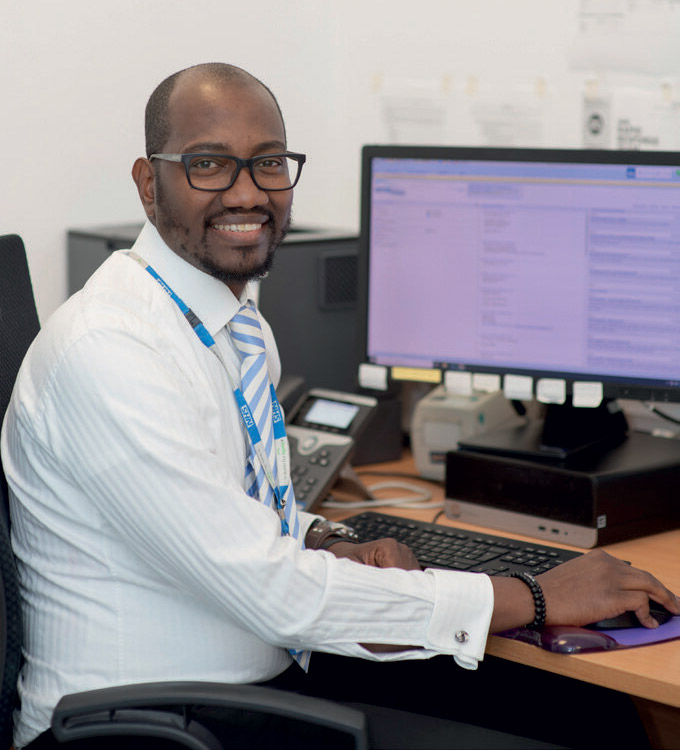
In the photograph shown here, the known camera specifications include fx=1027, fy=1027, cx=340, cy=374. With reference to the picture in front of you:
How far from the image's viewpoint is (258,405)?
128 centimetres

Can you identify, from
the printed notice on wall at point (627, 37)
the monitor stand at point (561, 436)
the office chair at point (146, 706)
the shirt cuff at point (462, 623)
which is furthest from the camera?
the printed notice on wall at point (627, 37)

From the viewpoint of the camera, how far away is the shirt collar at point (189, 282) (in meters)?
1.28

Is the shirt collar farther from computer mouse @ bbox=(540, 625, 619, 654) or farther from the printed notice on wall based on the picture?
the printed notice on wall

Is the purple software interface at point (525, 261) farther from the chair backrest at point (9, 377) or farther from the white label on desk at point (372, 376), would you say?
the chair backrest at point (9, 377)

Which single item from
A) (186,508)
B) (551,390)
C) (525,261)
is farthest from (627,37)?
(186,508)

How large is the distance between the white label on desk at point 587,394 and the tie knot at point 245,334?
1.76 ft

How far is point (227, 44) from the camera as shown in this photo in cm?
211

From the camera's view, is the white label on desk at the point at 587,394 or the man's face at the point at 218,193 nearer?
the man's face at the point at 218,193

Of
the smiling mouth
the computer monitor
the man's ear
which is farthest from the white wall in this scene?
the smiling mouth

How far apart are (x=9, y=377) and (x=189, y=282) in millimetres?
248

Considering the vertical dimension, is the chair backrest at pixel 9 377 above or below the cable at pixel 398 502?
above

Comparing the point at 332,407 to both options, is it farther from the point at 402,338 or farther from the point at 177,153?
the point at 177,153

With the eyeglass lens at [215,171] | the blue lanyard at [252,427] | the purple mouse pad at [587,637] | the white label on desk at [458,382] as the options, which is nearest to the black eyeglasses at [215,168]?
the eyeglass lens at [215,171]

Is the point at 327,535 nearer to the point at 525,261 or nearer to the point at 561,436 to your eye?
the point at 561,436
